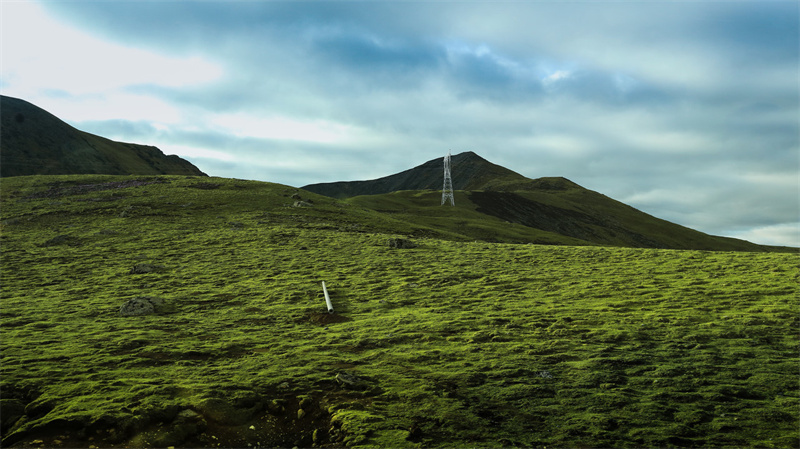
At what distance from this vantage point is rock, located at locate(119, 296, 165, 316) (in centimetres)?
2642

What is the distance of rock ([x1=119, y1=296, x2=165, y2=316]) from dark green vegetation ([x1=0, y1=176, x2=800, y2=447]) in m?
0.99

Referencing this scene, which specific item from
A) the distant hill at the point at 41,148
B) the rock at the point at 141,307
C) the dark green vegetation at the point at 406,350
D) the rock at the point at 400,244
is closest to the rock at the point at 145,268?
the dark green vegetation at the point at 406,350

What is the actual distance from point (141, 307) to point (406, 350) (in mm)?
16514

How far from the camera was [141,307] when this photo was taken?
26.8 metres

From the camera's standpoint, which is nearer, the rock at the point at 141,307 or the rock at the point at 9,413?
the rock at the point at 9,413

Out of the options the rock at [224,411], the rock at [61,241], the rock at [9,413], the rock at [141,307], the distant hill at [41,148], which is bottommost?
the rock at [9,413]

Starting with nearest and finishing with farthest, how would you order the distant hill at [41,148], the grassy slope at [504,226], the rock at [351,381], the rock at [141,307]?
1. the rock at [351,381]
2. the rock at [141,307]
3. the grassy slope at [504,226]
4. the distant hill at [41,148]

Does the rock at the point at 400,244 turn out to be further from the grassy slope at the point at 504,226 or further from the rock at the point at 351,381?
the rock at the point at 351,381

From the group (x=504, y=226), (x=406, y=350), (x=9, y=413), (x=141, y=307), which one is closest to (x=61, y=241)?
(x=141, y=307)

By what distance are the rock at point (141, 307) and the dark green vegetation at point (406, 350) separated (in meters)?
0.99

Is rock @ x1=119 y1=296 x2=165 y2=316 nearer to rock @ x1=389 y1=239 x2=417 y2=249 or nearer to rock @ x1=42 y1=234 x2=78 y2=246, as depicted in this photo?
rock @ x1=389 y1=239 x2=417 y2=249

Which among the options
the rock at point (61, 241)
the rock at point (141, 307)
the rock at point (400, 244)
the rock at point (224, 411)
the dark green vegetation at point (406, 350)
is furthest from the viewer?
the rock at point (61, 241)

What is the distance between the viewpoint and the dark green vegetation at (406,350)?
43.3 ft

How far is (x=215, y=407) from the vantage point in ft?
46.4
